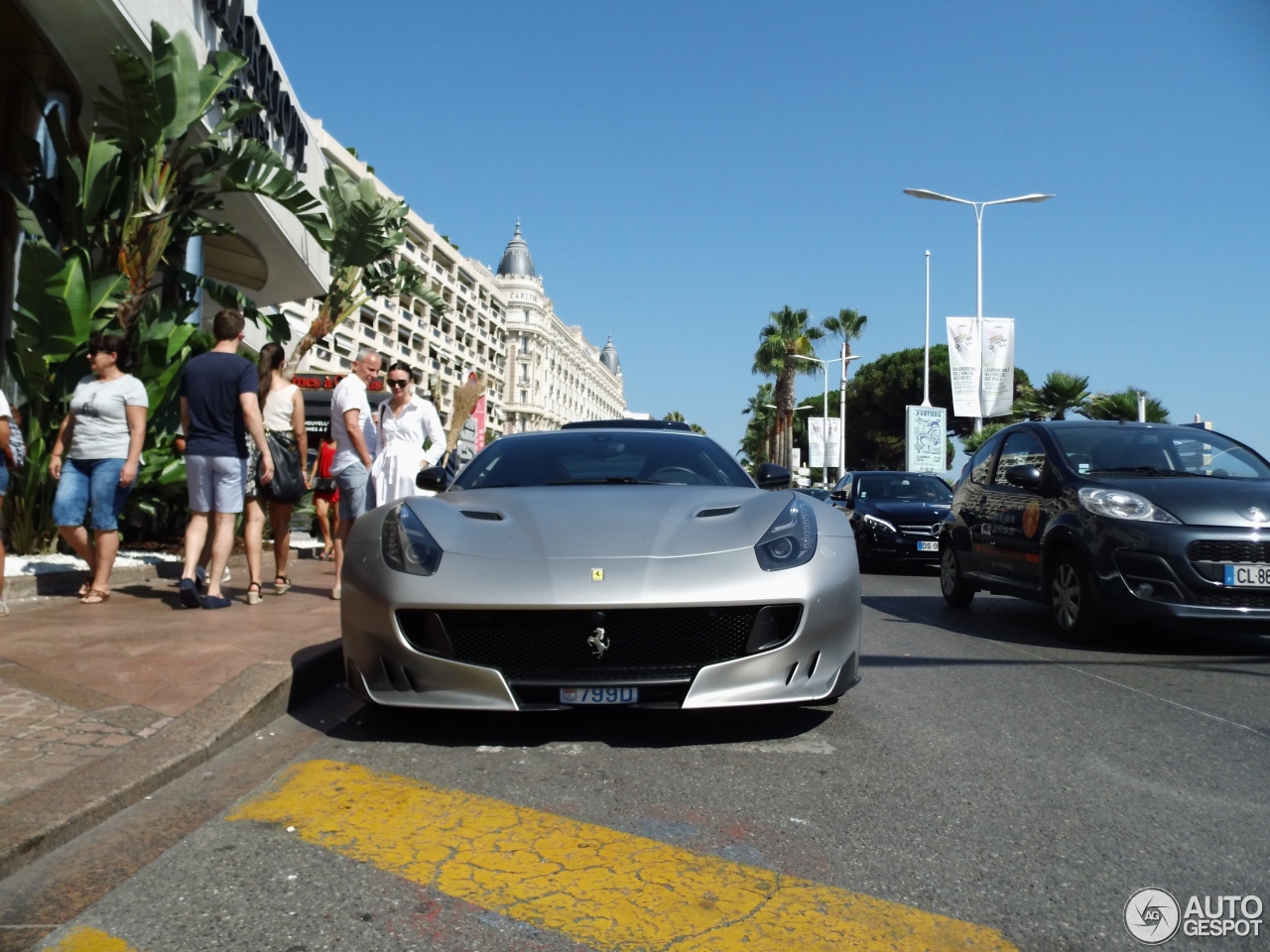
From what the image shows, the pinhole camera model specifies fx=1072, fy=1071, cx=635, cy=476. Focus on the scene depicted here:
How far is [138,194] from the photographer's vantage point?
29.6 feet

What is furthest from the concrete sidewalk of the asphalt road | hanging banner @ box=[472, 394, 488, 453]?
hanging banner @ box=[472, 394, 488, 453]

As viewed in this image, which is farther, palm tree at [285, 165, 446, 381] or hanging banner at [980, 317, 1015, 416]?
hanging banner at [980, 317, 1015, 416]

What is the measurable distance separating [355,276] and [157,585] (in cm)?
947

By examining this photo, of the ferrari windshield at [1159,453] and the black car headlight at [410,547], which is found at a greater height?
the ferrari windshield at [1159,453]

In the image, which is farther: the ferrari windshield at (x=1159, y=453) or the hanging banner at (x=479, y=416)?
the hanging banner at (x=479, y=416)

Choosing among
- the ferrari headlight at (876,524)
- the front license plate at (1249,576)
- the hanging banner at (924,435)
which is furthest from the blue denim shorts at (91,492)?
the hanging banner at (924,435)

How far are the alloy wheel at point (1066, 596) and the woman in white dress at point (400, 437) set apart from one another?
4544mm

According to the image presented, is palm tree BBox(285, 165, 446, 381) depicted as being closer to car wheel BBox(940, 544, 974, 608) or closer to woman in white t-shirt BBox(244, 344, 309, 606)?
woman in white t-shirt BBox(244, 344, 309, 606)

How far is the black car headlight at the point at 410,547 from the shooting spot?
4.00 meters

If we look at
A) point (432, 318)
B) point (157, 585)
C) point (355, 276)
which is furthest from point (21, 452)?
point (432, 318)

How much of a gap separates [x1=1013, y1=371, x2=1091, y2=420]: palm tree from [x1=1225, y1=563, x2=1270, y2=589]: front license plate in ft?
90.6

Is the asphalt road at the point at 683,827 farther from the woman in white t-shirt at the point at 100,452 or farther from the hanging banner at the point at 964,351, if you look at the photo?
the hanging banner at the point at 964,351

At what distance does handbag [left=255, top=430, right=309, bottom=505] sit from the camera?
7.55 metres

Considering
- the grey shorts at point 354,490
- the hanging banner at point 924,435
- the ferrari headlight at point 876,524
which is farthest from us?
the hanging banner at point 924,435
